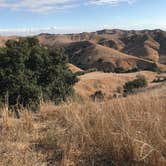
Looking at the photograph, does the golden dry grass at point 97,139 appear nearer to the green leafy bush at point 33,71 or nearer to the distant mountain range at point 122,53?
the green leafy bush at point 33,71

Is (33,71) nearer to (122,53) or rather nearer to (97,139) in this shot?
(97,139)

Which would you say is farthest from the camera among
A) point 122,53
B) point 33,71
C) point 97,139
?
point 122,53

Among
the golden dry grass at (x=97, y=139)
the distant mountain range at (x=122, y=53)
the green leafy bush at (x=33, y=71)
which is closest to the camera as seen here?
the golden dry grass at (x=97, y=139)

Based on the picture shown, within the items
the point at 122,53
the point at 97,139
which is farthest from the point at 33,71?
the point at 122,53

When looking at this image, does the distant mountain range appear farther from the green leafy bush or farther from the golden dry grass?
the golden dry grass

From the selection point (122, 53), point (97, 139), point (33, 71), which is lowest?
point (122, 53)

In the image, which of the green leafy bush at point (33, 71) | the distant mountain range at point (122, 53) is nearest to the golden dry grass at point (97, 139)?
the green leafy bush at point (33, 71)

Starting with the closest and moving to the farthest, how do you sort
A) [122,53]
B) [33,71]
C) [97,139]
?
[97,139]
[33,71]
[122,53]

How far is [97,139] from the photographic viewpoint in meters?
5.03

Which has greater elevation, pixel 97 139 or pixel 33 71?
pixel 97 139

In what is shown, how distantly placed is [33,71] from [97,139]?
17.6 m

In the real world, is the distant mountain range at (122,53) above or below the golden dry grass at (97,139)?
below

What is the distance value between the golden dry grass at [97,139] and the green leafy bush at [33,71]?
12.9 meters

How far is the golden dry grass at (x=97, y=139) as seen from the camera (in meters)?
4.36
